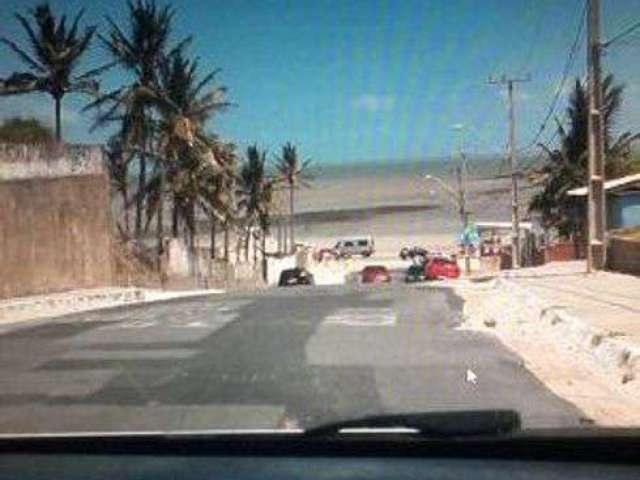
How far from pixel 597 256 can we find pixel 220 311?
14744mm

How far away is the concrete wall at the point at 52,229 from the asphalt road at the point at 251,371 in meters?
7.89

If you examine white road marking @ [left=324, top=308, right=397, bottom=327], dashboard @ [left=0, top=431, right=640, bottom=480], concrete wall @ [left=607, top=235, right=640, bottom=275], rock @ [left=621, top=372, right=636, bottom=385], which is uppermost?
concrete wall @ [left=607, top=235, right=640, bottom=275]

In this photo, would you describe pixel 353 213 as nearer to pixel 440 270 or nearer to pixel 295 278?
pixel 440 270

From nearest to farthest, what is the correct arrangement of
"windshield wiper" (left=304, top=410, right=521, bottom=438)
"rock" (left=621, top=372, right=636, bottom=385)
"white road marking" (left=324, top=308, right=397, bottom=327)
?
1. "windshield wiper" (left=304, top=410, right=521, bottom=438)
2. "rock" (left=621, top=372, right=636, bottom=385)
3. "white road marking" (left=324, top=308, right=397, bottom=327)

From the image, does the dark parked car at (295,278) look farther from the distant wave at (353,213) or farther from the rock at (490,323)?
the distant wave at (353,213)

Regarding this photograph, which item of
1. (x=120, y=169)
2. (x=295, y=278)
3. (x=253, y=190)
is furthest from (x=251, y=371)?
(x=253, y=190)

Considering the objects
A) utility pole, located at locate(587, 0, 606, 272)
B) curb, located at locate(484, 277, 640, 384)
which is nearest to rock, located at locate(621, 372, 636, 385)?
curb, located at locate(484, 277, 640, 384)

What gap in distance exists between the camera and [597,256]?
120ft

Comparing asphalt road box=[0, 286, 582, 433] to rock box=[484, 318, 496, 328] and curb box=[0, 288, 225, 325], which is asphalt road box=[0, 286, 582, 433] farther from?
curb box=[0, 288, 225, 325]

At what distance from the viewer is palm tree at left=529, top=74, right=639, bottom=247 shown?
2446 inches

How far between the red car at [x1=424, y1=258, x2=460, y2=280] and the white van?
38.9 meters

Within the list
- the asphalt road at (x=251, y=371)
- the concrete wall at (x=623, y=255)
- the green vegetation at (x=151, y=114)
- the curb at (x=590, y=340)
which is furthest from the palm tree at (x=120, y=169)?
the curb at (x=590, y=340)

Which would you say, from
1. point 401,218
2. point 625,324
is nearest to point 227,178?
point 625,324

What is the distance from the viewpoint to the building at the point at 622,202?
51.9 metres
